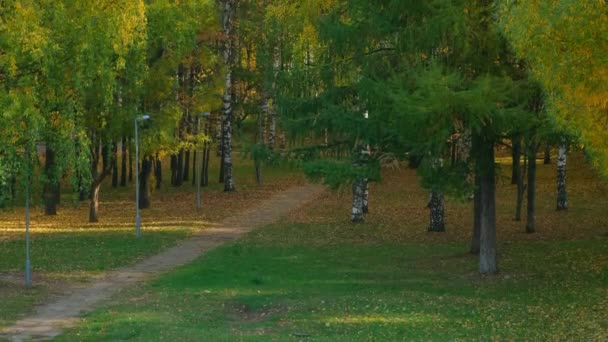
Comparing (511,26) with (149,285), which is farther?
(149,285)

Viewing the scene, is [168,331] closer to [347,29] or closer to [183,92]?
[347,29]

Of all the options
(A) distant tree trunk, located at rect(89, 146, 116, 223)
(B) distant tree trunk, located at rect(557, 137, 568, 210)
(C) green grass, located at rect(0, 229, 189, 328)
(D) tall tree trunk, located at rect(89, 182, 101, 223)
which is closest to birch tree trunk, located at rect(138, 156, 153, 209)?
(A) distant tree trunk, located at rect(89, 146, 116, 223)

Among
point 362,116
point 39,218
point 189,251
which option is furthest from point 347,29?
point 39,218

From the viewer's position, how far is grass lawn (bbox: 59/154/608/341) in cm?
1591

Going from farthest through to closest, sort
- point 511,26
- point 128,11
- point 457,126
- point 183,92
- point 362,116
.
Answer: point 183,92 < point 362,116 < point 128,11 < point 457,126 < point 511,26

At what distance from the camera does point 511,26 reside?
45.0 feet

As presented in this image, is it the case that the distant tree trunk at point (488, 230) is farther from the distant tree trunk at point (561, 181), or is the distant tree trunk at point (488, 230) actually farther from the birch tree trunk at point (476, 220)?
the distant tree trunk at point (561, 181)

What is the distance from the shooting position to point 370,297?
1912 centimetres

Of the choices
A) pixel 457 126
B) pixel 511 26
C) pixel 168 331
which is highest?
pixel 511 26

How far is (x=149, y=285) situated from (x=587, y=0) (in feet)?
41.1

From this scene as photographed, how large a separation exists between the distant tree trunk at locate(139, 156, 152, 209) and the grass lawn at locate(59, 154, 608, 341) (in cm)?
959

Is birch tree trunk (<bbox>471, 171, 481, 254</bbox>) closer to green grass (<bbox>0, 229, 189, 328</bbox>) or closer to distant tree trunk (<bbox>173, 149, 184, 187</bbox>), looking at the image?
green grass (<bbox>0, 229, 189, 328</bbox>)

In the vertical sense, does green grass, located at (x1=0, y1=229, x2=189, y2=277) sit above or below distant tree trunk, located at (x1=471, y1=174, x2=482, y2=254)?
below

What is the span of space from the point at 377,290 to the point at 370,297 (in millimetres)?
899
